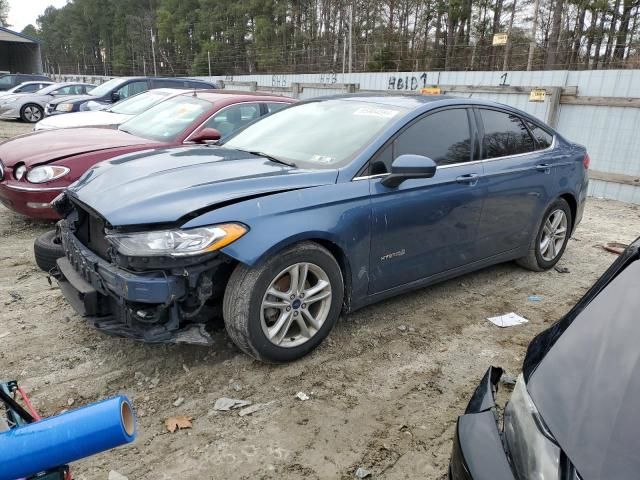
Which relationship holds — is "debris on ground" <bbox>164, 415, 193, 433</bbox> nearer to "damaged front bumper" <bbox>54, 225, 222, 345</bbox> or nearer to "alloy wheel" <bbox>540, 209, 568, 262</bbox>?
"damaged front bumper" <bbox>54, 225, 222, 345</bbox>

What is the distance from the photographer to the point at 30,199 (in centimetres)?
488

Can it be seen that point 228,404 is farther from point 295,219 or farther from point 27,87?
point 27,87

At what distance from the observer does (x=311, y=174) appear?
123 inches

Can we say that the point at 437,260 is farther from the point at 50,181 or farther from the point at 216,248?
the point at 50,181

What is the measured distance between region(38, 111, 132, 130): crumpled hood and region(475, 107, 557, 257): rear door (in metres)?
5.51

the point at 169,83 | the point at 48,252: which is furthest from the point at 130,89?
the point at 48,252

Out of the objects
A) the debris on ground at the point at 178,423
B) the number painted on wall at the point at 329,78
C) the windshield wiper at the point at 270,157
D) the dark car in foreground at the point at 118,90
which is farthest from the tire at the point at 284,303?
the number painted on wall at the point at 329,78

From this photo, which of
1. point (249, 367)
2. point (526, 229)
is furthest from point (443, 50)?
point (249, 367)

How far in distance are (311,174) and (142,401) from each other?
163 centimetres

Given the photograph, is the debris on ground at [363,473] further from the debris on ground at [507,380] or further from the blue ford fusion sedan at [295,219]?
the blue ford fusion sedan at [295,219]

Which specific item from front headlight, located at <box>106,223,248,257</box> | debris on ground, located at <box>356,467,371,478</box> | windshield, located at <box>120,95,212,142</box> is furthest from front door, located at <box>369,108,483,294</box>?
windshield, located at <box>120,95,212,142</box>

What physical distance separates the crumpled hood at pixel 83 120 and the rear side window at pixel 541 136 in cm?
565

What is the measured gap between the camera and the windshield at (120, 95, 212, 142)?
5.81m

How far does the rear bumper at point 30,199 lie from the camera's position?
4.86 metres
